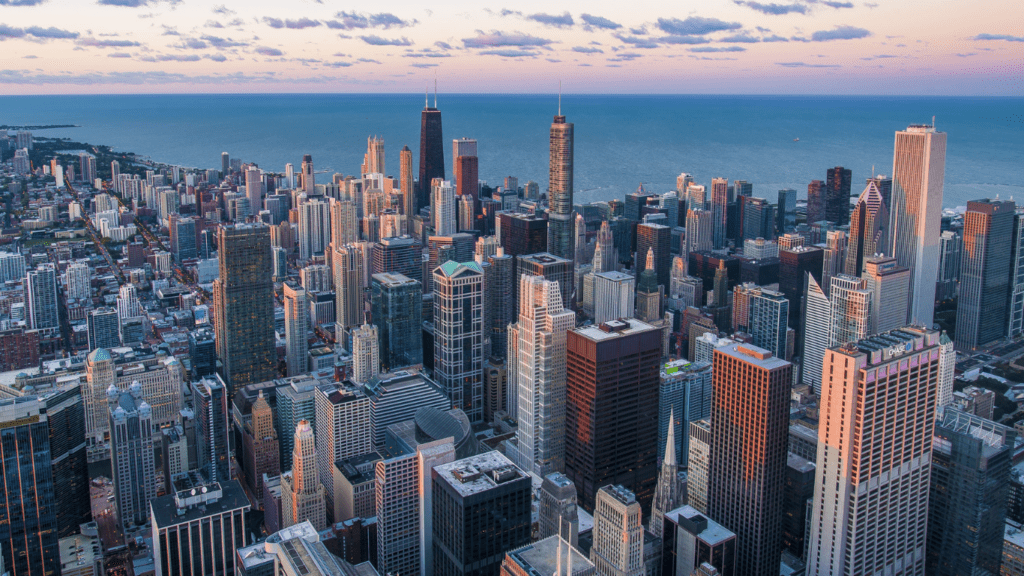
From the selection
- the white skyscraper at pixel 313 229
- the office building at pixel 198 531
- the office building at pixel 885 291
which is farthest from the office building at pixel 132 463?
the white skyscraper at pixel 313 229

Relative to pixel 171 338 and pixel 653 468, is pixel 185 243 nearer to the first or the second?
pixel 171 338

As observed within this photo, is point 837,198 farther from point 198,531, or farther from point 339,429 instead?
point 198,531

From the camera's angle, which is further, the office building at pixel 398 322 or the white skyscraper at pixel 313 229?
the white skyscraper at pixel 313 229

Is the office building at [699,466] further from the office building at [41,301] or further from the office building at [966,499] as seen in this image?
the office building at [41,301]

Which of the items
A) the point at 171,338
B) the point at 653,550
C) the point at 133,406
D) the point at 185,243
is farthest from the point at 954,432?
the point at 185,243

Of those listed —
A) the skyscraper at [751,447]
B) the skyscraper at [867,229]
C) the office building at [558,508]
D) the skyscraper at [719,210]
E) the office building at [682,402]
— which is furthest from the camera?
the skyscraper at [719,210]
